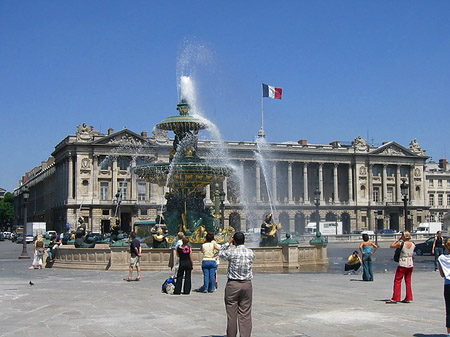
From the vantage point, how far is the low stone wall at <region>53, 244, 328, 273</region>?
20.8m

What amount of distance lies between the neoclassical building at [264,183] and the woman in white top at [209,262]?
230 ft

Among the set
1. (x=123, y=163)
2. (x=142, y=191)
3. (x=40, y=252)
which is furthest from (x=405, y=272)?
(x=123, y=163)

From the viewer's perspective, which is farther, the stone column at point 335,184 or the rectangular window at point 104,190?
the stone column at point 335,184

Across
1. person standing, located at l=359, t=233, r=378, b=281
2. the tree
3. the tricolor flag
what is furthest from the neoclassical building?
person standing, located at l=359, t=233, r=378, b=281

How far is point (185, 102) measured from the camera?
2795 cm

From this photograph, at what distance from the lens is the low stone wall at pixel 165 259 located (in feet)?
68.3

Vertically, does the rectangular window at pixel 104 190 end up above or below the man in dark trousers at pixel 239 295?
above

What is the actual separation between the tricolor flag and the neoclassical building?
2748cm

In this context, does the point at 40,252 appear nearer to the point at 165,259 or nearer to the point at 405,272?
the point at 165,259

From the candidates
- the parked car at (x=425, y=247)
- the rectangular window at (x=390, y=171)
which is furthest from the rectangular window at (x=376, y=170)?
the parked car at (x=425, y=247)

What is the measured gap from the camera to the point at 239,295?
8109mm

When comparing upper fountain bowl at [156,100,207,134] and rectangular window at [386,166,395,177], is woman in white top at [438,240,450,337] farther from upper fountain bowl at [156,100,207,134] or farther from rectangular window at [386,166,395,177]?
rectangular window at [386,166,395,177]

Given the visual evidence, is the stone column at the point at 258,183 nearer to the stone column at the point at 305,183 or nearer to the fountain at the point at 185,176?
the stone column at the point at 305,183

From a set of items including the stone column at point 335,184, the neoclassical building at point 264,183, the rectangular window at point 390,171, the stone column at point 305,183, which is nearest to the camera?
the neoclassical building at point 264,183
